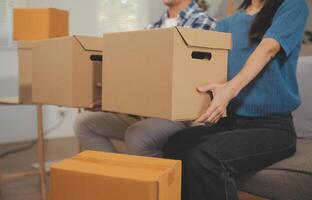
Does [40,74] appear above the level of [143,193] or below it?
above

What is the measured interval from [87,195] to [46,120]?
212 cm

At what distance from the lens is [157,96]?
3.28ft

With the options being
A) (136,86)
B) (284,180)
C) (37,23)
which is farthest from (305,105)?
(37,23)

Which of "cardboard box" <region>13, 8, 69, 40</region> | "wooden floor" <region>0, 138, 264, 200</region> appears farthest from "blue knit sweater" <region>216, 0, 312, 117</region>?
"cardboard box" <region>13, 8, 69, 40</region>

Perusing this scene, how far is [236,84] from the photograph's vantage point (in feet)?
3.50

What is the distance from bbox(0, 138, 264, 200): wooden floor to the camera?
1819 millimetres

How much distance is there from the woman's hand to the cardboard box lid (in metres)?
0.15

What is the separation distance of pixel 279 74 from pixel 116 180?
0.61m

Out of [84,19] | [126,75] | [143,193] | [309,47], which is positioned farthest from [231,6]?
[143,193]

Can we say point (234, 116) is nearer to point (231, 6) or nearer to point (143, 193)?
point (143, 193)

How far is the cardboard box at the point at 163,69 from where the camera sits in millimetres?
962

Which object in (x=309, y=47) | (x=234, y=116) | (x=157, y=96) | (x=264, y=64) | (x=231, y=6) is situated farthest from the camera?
(x=231, y=6)

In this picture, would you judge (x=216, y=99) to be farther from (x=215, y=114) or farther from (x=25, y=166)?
(x=25, y=166)

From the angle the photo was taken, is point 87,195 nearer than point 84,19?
Yes
